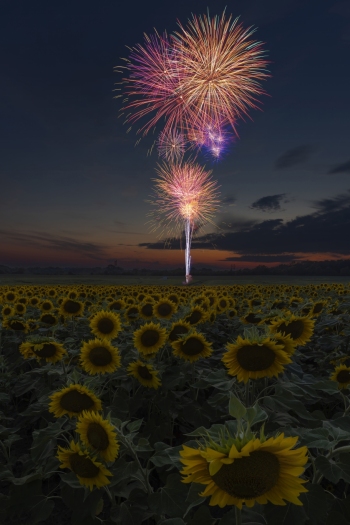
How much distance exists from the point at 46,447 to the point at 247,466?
2.23 meters

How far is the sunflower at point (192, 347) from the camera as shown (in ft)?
15.1

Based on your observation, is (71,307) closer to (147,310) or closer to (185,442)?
(147,310)

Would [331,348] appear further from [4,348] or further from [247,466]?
[4,348]

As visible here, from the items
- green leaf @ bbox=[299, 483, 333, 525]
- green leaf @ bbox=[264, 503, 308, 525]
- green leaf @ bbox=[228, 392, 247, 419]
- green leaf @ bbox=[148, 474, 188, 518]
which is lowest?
green leaf @ bbox=[148, 474, 188, 518]

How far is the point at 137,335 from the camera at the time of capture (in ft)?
17.0

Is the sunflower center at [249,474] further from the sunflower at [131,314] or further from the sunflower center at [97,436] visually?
the sunflower at [131,314]

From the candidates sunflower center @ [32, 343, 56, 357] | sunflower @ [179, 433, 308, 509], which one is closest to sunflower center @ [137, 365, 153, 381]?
sunflower center @ [32, 343, 56, 357]

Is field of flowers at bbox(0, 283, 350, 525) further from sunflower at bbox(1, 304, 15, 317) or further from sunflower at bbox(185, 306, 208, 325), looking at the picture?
sunflower at bbox(1, 304, 15, 317)

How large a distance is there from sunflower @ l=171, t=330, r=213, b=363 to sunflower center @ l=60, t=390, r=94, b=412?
1538 millimetres

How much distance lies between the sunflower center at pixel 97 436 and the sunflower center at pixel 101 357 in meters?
1.84

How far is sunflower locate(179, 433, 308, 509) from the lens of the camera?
4.96 ft

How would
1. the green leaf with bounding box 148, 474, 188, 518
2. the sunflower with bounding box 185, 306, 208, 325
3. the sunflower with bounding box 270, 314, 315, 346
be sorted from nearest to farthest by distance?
the green leaf with bounding box 148, 474, 188, 518 → the sunflower with bounding box 270, 314, 315, 346 → the sunflower with bounding box 185, 306, 208, 325

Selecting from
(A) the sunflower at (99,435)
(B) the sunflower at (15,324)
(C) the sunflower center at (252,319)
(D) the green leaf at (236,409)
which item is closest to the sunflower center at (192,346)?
(A) the sunflower at (99,435)

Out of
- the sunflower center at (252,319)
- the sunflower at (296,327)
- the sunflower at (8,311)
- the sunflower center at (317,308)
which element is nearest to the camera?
the sunflower at (296,327)
